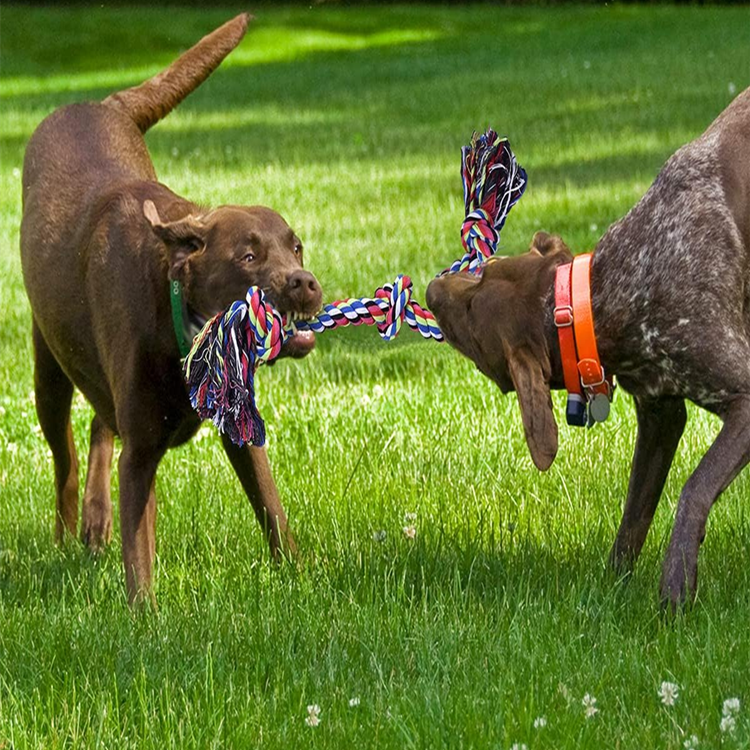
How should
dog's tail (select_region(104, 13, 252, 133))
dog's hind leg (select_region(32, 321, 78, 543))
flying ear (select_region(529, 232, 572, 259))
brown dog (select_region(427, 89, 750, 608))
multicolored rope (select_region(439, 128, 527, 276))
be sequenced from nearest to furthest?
brown dog (select_region(427, 89, 750, 608)), flying ear (select_region(529, 232, 572, 259)), multicolored rope (select_region(439, 128, 527, 276)), dog's hind leg (select_region(32, 321, 78, 543)), dog's tail (select_region(104, 13, 252, 133))

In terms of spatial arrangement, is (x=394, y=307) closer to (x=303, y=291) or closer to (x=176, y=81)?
(x=303, y=291)

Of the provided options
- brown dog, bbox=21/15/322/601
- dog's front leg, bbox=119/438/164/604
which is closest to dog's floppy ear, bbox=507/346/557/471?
brown dog, bbox=21/15/322/601

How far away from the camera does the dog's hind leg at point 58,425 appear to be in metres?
6.07

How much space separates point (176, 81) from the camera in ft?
21.4

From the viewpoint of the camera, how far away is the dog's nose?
4.74 m

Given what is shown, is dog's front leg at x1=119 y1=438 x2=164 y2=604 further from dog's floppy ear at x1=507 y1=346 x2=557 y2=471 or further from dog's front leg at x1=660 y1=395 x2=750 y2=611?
dog's front leg at x1=660 y1=395 x2=750 y2=611

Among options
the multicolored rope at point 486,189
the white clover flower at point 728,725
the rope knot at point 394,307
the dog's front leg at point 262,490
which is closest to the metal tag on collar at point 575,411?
the rope knot at point 394,307

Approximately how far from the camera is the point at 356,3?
40.4 m

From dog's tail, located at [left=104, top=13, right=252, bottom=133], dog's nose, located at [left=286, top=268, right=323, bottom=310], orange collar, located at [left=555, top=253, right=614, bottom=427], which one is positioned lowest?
orange collar, located at [left=555, top=253, right=614, bottom=427]

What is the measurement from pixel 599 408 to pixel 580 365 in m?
0.15

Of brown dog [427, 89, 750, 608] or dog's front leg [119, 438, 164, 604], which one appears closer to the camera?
brown dog [427, 89, 750, 608]

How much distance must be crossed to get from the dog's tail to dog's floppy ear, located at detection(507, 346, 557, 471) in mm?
2580

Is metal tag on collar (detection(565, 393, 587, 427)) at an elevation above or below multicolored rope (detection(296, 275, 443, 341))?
below

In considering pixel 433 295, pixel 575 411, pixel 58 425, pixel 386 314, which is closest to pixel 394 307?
pixel 386 314
